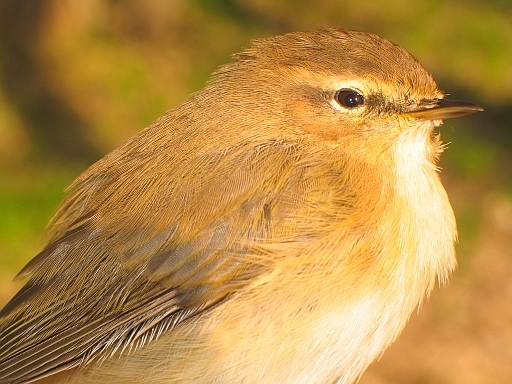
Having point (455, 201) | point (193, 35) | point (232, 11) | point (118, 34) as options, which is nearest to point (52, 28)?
point (118, 34)

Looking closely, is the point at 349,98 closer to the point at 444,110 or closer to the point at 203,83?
the point at 444,110

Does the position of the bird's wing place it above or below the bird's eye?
below

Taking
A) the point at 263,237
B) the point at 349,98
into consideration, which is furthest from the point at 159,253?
the point at 349,98

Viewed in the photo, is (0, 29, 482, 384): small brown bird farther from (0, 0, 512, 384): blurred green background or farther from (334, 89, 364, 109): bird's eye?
(0, 0, 512, 384): blurred green background

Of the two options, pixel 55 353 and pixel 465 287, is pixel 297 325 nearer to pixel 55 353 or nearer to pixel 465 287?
pixel 55 353

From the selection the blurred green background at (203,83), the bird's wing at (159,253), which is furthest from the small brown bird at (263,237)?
the blurred green background at (203,83)

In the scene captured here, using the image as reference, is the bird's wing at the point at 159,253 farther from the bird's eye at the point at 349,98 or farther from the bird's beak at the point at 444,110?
the bird's beak at the point at 444,110

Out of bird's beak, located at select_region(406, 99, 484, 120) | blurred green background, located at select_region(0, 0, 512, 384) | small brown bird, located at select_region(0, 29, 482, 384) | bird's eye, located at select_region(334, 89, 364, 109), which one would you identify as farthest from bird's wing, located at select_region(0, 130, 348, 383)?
blurred green background, located at select_region(0, 0, 512, 384)
